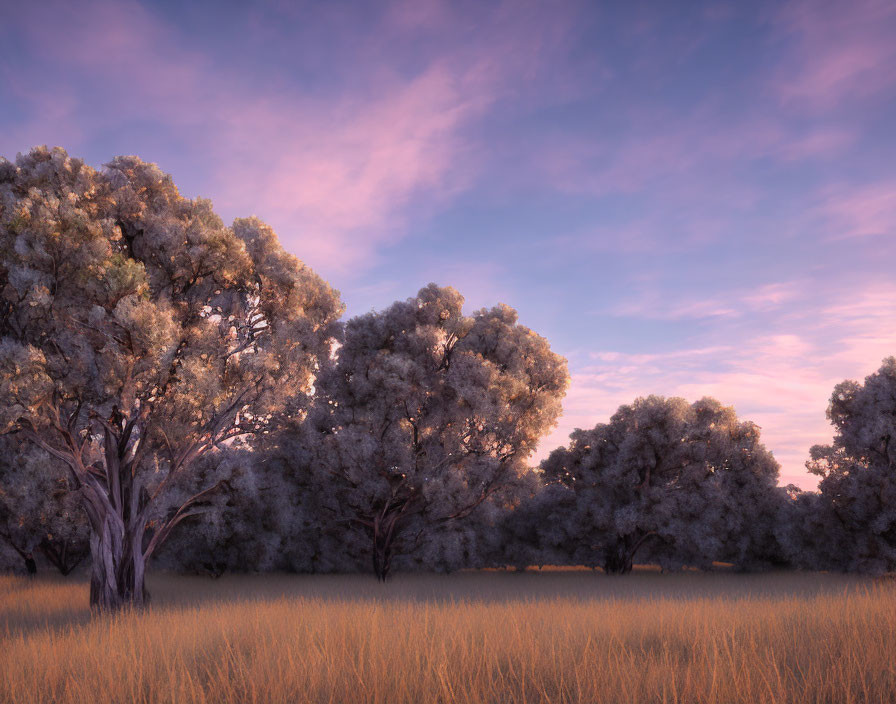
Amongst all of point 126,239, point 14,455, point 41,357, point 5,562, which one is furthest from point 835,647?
point 5,562

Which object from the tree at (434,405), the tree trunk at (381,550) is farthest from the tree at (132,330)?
the tree trunk at (381,550)

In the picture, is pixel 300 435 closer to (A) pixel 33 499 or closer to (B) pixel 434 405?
(B) pixel 434 405

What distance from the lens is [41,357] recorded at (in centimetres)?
1670

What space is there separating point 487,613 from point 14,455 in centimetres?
2857

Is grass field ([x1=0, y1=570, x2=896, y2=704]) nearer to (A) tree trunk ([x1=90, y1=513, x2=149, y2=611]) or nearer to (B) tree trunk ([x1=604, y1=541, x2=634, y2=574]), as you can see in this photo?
(A) tree trunk ([x1=90, y1=513, x2=149, y2=611])

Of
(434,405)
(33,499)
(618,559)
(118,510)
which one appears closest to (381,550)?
(434,405)

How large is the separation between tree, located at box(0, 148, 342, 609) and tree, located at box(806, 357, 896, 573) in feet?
95.2

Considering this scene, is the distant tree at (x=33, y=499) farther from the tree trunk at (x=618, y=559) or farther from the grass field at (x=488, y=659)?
the tree trunk at (x=618, y=559)

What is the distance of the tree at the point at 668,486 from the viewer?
116 ft

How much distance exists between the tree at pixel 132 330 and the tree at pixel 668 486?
2223 centimetres

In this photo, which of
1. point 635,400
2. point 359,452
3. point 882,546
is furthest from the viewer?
point 635,400

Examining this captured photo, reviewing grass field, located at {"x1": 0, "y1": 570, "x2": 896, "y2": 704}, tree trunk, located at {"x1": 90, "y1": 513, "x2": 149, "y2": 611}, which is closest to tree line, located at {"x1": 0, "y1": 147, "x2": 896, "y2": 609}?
tree trunk, located at {"x1": 90, "y1": 513, "x2": 149, "y2": 611}

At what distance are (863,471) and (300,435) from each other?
3087cm

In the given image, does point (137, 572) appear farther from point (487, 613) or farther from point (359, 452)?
point (487, 613)
